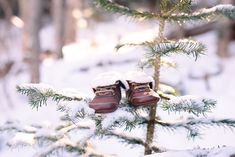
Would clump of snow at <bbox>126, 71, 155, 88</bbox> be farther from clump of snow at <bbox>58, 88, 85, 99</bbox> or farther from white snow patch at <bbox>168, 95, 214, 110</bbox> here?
clump of snow at <bbox>58, 88, 85, 99</bbox>

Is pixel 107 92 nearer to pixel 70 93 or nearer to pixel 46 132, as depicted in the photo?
pixel 70 93

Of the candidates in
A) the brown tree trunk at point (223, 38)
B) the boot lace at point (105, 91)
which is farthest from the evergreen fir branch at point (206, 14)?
the brown tree trunk at point (223, 38)

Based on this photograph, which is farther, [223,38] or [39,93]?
[223,38]

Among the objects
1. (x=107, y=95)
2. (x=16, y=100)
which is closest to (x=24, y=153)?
(x=107, y=95)

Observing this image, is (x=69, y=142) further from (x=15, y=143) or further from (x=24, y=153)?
(x=24, y=153)

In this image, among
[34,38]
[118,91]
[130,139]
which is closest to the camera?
[118,91]

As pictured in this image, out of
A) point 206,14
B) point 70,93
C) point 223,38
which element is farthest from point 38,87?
point 223,38

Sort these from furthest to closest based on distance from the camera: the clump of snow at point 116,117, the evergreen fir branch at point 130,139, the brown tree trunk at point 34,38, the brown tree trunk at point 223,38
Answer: the brown tree trunk at point 223,38
the brown tree trunk at point 34,38
the evergreen fir branch at point 130,139
the clump of snow at point 116,117

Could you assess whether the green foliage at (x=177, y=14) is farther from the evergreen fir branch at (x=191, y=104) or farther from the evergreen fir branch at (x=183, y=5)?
the evergreen fir branch at (x=191, y=104)
